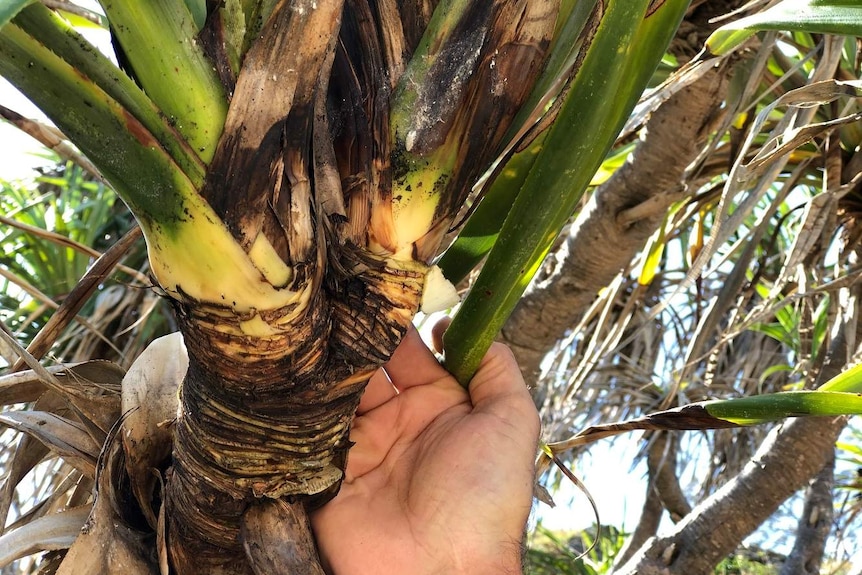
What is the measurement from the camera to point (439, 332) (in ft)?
3.00

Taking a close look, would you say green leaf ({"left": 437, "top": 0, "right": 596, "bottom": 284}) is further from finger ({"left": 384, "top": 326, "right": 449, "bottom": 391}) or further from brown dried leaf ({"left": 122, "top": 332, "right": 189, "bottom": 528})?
brown dried leaf ({"left": 122, "top": 332, "right": 189, "bottom": 528})

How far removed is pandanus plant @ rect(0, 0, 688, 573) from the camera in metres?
0.49

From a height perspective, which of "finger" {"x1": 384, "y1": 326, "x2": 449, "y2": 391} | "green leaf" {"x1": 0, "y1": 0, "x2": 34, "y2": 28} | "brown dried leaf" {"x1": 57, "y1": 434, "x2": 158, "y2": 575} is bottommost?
"brown dried leaf" {"x1": 57, "y1": 434, "x2": 158, "y2": 575}

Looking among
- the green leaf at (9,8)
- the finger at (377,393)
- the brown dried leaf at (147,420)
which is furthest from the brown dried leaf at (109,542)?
the green leaf at (9,8)

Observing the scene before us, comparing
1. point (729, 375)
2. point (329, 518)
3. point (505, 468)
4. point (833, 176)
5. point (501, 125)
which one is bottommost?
point (329, 518)

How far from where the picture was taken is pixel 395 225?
59 centimetres

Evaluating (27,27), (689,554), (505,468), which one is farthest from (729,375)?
(27,27)

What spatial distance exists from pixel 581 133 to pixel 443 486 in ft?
1.28

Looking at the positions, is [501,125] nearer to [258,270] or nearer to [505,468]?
[258,270]

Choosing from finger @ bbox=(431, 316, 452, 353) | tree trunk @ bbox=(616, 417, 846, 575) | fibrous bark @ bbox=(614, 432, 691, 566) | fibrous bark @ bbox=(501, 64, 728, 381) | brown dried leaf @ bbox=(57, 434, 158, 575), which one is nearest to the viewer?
brown dried leaf @ bbox=(57, 434, 158, 575)

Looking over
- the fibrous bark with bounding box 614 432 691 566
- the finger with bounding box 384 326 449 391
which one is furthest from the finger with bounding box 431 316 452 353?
the fibrous bark with bounding box 614 432 691 566

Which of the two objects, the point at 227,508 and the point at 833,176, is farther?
the point at 833,176

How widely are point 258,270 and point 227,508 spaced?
0.84 feet

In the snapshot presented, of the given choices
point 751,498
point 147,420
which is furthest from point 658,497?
point 147,420
